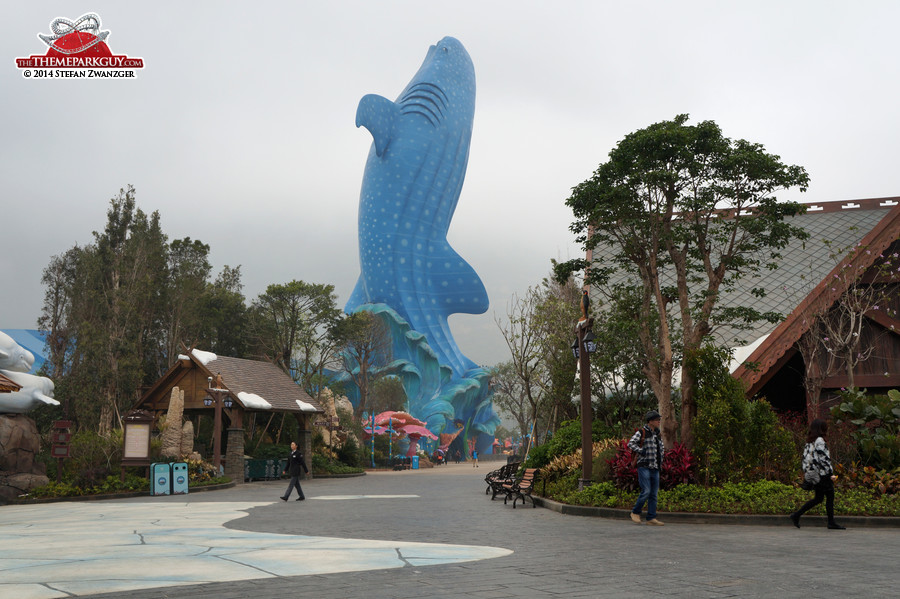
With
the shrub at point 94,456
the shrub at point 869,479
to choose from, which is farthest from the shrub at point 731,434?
the shrub at point 94,456

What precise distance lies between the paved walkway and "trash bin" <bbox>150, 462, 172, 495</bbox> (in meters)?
9.12

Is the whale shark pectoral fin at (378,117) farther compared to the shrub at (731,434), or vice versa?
the whale shark pectoral fin at (378,117)

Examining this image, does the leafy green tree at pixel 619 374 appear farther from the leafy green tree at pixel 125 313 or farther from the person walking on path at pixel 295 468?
the leafy green tree at pixel 125 313

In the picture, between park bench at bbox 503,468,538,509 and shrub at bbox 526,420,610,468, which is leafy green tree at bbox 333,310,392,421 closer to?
shrub at bbox 526,420,610,468

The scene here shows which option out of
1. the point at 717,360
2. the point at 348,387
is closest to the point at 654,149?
the point at 717,360

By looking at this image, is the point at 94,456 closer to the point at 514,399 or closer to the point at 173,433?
the point at 173,433

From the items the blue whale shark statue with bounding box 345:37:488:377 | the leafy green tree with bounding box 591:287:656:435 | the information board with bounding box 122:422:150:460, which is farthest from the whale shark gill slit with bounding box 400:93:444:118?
the information board with bounding box 122:422:150:460

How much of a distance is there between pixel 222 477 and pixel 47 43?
608 inches

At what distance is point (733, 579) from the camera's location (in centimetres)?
612

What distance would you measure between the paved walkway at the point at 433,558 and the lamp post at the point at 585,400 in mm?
2220

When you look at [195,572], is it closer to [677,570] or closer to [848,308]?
[677,570]

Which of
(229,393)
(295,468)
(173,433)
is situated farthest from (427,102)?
(295,468)

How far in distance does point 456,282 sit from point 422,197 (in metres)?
10.2

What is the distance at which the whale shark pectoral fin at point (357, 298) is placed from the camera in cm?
8044
